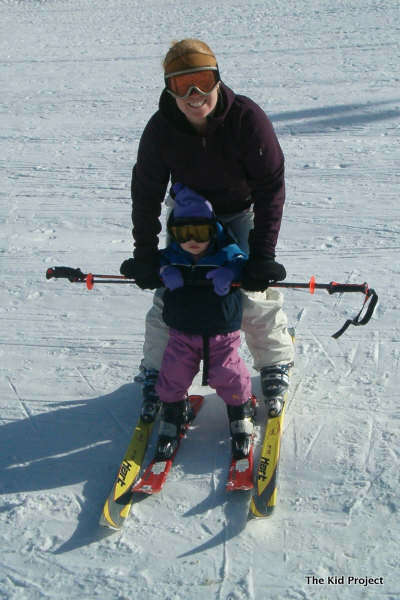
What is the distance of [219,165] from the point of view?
2938mm

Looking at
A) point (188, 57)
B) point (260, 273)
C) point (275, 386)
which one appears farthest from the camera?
point (275, 386)

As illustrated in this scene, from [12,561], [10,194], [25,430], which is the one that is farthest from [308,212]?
[12,561]

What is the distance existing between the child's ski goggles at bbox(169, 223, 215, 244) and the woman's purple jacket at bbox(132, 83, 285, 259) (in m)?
0.17

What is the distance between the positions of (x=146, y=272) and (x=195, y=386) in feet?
2.78

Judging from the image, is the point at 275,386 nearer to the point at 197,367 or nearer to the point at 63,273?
the point at 197,367

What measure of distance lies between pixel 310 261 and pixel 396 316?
83cm

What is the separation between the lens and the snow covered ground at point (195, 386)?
2627 mm

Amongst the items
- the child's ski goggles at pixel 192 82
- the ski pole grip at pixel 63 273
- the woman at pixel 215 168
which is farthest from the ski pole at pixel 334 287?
the child's ski goggles at pixel 192 82

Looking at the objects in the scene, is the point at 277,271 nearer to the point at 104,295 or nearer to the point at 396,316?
the point at 396,316

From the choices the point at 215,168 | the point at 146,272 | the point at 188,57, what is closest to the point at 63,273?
the point at 146,272

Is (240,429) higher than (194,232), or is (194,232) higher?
(194,232)

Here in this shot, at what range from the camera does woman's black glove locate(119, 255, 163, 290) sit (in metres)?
3.07

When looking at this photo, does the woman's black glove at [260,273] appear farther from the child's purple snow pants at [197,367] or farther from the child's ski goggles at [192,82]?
the child's ski goggles at [192,82]

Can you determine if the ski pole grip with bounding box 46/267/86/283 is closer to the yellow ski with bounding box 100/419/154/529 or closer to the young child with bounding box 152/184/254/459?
the young child with bounding box 152/184/254/459
